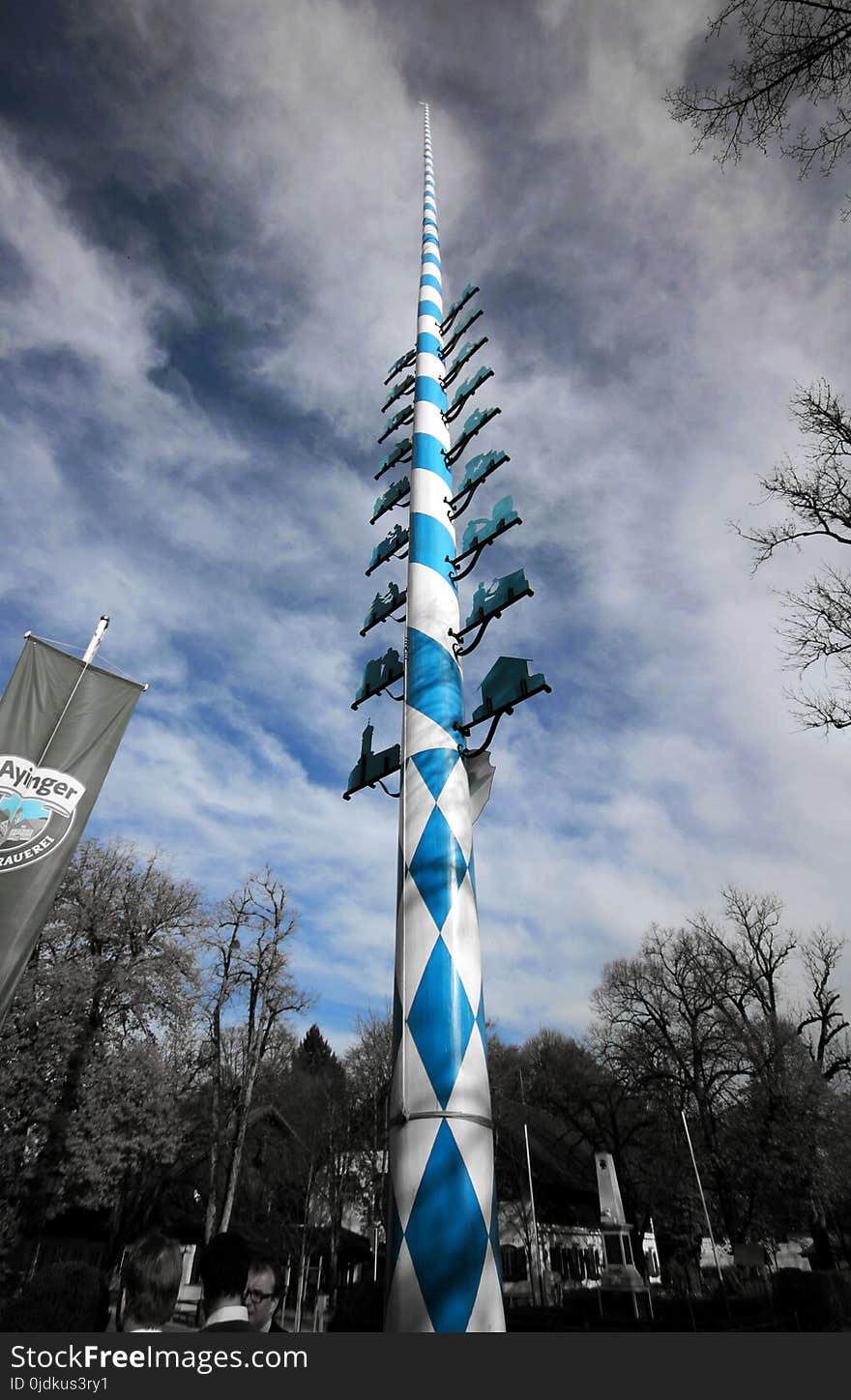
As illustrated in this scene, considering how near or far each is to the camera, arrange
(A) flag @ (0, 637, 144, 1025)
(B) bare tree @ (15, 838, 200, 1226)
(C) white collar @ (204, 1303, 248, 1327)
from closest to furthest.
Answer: (C) white collar @ (204, 1303, 248, 1327), (A) flag @ (0, 637, 144, 1025), (B) bare tree @ (15, 838, 200, 1226)

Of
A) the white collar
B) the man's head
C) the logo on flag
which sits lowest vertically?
the white collar

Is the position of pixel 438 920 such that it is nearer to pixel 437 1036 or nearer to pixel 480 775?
pixel 437 1036

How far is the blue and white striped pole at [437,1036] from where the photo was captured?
364 centimetres

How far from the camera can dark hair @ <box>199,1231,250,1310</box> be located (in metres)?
2.77

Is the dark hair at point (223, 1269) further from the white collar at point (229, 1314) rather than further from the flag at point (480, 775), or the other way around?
the flag at point (480, 775)

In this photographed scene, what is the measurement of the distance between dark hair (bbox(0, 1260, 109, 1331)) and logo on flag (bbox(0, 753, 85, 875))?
850 cm

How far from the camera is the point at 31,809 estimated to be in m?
5.71

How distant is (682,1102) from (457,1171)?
26.3 m

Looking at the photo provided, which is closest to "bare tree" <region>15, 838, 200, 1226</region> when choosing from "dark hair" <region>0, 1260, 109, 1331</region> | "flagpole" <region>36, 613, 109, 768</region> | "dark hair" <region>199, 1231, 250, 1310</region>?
"dark hair" <region>0, 1260, 109, 1331</region>

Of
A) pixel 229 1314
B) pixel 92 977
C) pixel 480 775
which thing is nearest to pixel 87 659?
pixel 480 775

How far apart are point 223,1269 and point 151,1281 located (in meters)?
0.31

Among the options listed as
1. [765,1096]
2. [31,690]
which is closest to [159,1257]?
[31,690]

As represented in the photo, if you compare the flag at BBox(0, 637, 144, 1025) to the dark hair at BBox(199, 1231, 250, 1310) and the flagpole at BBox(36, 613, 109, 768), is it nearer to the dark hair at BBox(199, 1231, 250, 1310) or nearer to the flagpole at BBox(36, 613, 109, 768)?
the flagpole at BBox(36, 613, 109, 768)
